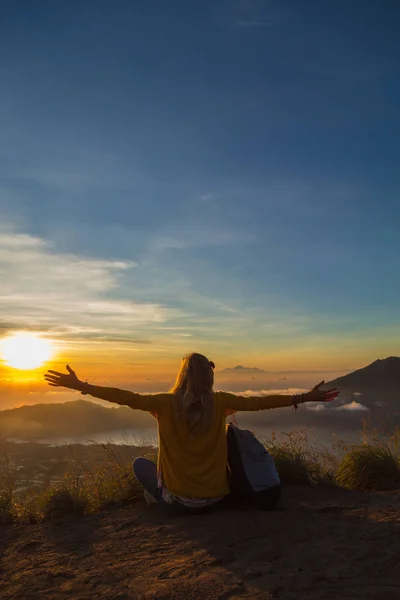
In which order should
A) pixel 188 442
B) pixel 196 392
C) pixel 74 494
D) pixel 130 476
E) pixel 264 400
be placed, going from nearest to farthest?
pixel 196 392 < pixel 188 442 < pixel 264 400 < pixel 74 494 < pixel 130 476

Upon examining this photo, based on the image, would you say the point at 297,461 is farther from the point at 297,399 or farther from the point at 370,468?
the point at 297,399

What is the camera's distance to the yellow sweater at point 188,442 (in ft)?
18.9

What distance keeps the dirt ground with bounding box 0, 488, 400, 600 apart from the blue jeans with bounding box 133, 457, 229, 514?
0.11 meters

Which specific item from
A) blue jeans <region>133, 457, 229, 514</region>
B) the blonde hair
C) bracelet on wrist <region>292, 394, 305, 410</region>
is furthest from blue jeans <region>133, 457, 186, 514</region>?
bracelet on wrist <region>292, 394, 305, 410</region>

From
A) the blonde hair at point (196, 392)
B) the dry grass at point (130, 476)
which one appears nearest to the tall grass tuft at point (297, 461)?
the dry grass at point (130, 476)

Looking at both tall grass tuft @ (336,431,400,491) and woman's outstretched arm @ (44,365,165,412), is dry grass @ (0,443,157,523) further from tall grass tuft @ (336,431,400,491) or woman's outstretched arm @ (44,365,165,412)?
tall grass tuft @ (336,431,400,491)

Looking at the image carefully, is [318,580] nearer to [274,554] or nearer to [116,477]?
[274,554]

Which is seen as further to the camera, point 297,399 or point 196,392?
point 297,399

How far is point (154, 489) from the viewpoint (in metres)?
6.46

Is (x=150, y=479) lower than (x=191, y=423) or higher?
lower

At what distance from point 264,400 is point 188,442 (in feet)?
3.43

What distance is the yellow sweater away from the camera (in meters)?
5.76

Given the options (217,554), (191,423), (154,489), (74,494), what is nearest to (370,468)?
(154,489)

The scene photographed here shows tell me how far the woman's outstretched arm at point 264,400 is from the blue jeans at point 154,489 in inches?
47.6
